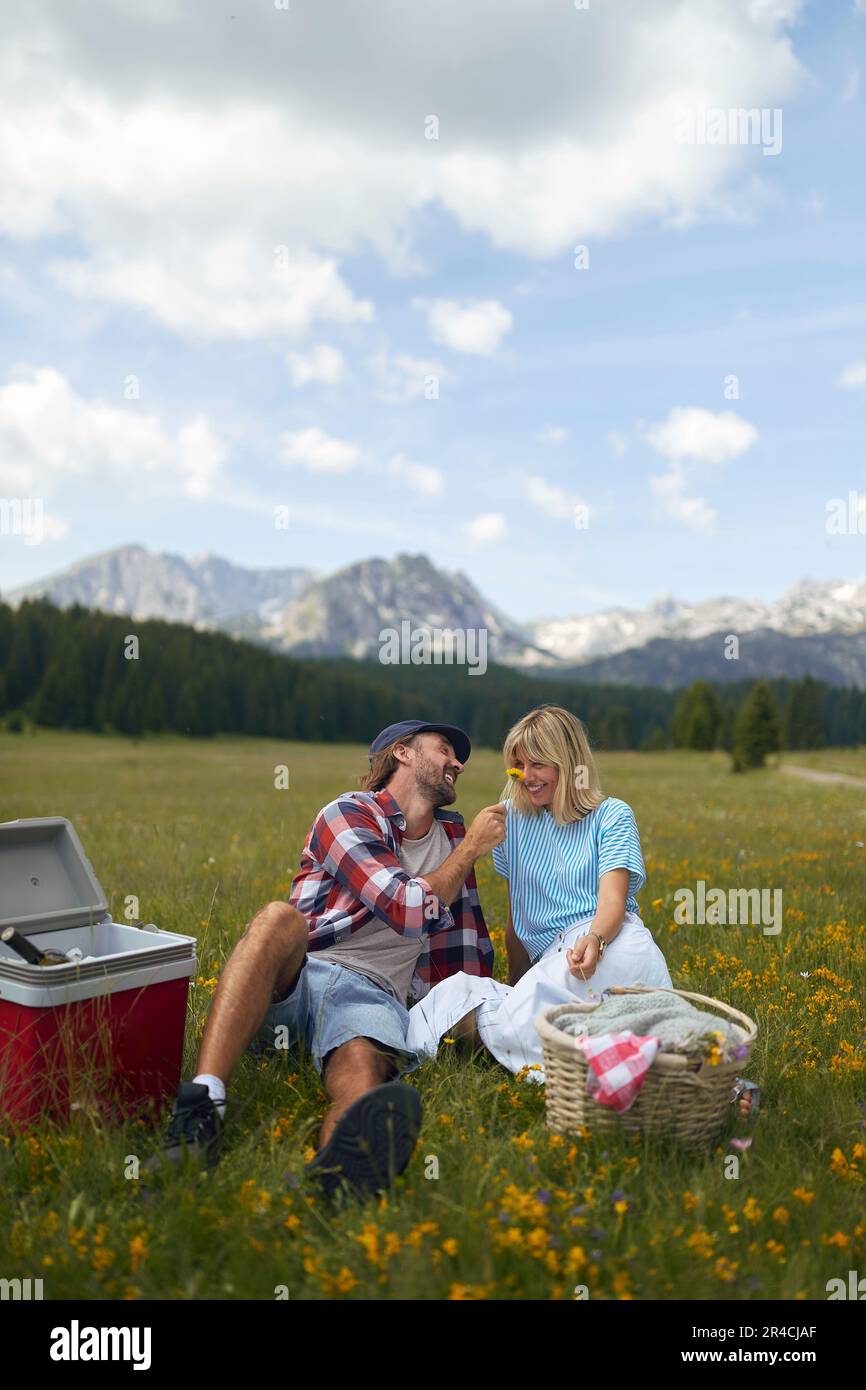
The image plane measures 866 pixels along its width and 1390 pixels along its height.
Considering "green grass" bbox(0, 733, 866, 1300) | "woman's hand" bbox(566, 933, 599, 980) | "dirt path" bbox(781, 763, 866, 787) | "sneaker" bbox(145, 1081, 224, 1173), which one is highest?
"woman's hand" bbox(566, 933, 599, 980)

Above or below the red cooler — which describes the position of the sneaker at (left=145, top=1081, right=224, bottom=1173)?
below

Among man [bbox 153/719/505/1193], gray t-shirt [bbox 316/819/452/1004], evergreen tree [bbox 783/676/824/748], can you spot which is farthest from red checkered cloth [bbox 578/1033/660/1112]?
evergreen tree [bbox 783/676/824/748]

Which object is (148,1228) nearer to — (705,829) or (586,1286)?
(586,1286)

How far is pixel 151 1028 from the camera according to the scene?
4.75m

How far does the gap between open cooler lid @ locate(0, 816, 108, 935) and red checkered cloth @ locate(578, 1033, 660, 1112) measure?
2645mm

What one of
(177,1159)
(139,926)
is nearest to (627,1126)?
(177,1159)

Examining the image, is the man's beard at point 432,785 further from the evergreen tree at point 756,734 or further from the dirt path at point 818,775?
the evergreen tree at point 756,734

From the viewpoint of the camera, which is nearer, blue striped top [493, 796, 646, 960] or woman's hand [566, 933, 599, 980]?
woman's hand [566, 933, 599, 980]

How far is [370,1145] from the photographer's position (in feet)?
12.9

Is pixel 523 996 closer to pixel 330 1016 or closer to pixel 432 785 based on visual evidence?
pixel 330 1016

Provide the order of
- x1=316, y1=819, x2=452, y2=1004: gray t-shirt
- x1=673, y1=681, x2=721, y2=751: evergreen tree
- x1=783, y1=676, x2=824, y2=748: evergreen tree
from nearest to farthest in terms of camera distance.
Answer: x1=316, y1=819, x2=452, y2=1004: gray t-shirt, x1=783, y1=676, x2=824, y2=748: evergreen tree, x1=673, y1=681, x2=721, y2=751: evergreen tree

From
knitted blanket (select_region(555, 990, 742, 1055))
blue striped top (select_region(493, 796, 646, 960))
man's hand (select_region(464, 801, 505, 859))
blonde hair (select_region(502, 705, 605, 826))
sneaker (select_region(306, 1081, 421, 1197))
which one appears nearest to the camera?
Answer: sneaker (select_region(306, 1081, 421, 1197))

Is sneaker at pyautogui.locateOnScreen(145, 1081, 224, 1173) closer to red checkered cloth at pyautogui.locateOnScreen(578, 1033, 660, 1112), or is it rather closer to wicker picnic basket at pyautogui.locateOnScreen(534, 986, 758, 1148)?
wicker picnic basket at pyautogui.locateOnScreen(534, 986, 758, 1148)

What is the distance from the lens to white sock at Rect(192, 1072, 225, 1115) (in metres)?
4.39
